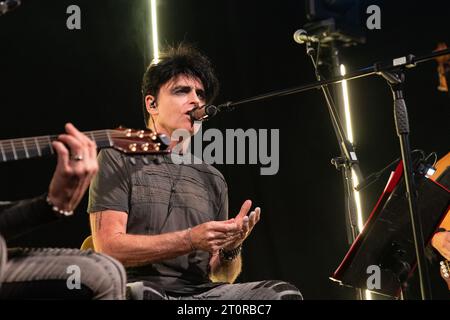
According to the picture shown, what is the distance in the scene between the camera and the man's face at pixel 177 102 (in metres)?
2.73

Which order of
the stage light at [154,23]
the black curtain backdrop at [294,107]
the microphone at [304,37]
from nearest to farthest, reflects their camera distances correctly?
the microphone at [304,37] < the stage light at [154,23] < the black curtain backdrop at [294,107]


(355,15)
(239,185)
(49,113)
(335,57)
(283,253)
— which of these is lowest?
(283,253)

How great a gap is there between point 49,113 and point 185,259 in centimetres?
133

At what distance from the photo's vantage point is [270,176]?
13.5 ft

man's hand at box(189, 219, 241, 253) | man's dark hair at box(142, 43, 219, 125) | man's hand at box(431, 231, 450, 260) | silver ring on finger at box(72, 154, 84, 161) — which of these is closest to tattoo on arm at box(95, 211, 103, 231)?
man's hand at box(189, 219, 241, 253)

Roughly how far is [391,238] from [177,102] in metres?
1.17

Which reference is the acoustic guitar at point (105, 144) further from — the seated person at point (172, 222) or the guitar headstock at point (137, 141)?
the seated person at point (172, 222)

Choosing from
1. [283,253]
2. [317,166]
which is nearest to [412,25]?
[317,166]

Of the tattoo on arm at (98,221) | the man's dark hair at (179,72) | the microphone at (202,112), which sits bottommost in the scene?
the tattoo on arm at (98,221)

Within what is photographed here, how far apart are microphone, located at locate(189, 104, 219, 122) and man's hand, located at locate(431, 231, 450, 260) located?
1333 millimetres

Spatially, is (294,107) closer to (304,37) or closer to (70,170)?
(304,37)

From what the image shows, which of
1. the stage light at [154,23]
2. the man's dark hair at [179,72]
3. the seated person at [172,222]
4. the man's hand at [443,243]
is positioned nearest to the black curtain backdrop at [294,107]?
the stage light at [154,23]

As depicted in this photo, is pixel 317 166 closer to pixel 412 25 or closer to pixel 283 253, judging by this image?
pixel 283 253

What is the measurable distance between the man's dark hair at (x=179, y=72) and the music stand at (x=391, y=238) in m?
1.12
